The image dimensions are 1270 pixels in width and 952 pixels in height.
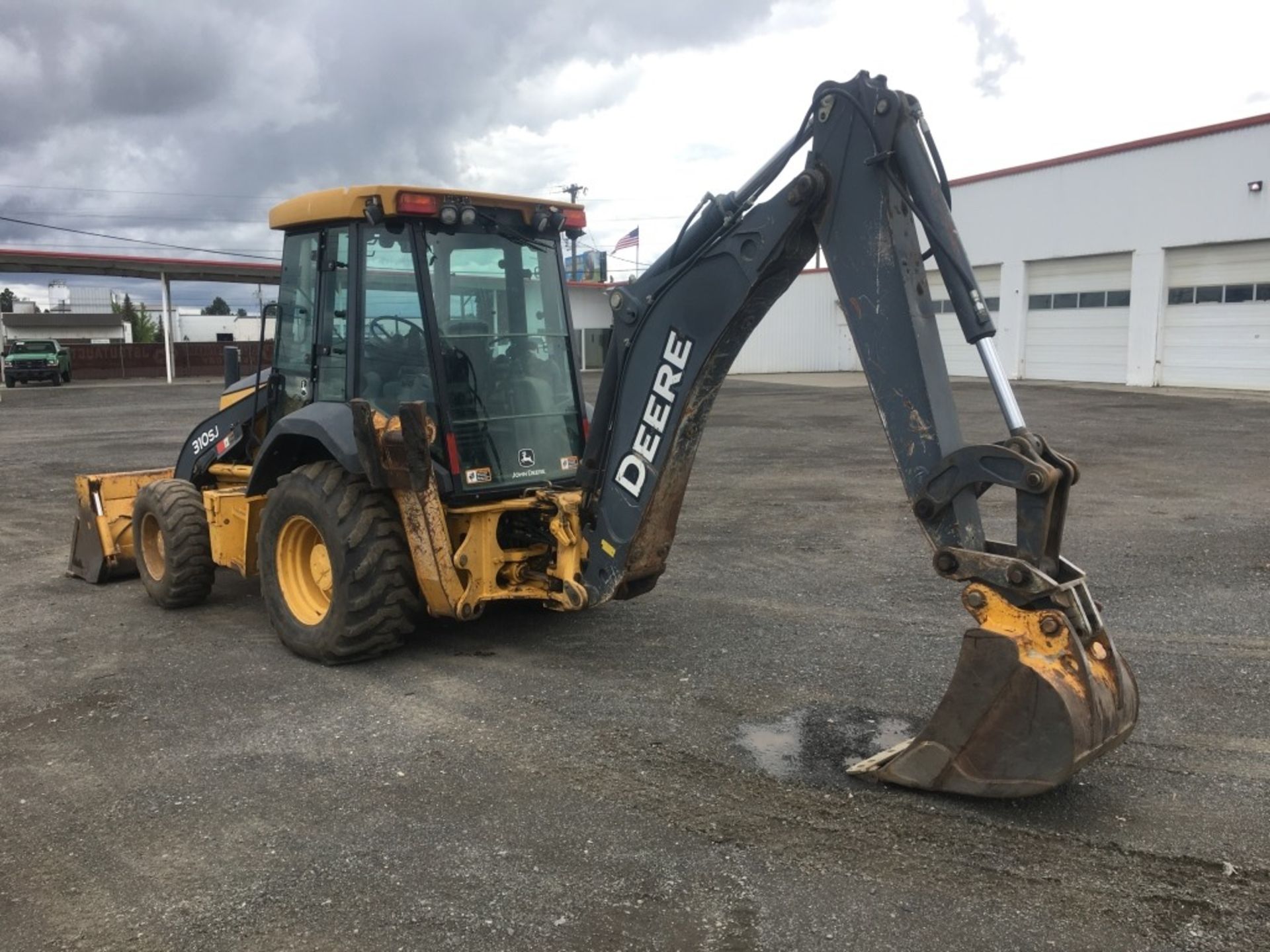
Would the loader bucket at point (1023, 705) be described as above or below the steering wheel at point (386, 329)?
below

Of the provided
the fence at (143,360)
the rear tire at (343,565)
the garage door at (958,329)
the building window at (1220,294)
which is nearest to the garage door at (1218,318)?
the building window at (1220,294)

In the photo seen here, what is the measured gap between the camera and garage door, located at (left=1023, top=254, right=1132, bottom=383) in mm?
26703

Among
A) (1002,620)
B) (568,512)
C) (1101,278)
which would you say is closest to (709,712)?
(568,512)

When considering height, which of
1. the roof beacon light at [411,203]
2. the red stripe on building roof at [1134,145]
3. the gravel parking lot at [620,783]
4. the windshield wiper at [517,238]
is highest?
the red stripe on building roof at [1134,145]

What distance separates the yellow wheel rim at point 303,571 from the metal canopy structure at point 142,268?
3069 cm

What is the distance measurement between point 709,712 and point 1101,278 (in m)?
26.1

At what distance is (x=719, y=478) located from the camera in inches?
502

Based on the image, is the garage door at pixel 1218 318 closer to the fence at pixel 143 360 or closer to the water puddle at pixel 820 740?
the water puddle at pixel 820 740

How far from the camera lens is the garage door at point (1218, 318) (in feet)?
76.9

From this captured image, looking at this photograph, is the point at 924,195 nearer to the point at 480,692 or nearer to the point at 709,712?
the point at 709,712

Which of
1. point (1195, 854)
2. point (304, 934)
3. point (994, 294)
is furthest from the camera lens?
point (994, 294)

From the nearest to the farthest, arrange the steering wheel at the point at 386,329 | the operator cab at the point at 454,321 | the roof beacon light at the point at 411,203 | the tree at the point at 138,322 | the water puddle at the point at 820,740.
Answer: the water puddle at the point at 820,740 < the roof beacon light at the point at 411,203 < the operator cab at the point at 454,321 < the steering wheel at the point at 386,329 < the tree at the point at 138,322

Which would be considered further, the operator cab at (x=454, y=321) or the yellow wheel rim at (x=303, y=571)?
the yellow wheel rim at (x=303, y=571)

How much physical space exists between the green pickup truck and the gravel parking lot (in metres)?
33.9
